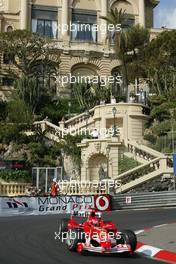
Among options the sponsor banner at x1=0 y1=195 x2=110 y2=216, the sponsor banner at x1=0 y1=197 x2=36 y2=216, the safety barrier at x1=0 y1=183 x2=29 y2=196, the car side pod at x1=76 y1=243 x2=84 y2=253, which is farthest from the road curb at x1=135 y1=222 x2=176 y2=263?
the safety barrier at x1=0 y1=183 x2=29 y2=196

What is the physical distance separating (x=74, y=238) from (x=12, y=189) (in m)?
23.8

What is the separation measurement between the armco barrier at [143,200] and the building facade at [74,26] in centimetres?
3648

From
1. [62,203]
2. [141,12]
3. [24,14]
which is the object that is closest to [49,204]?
[62,203]

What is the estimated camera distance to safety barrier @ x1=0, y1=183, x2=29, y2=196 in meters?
35.8

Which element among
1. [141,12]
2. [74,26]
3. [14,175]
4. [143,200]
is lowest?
[143,200]

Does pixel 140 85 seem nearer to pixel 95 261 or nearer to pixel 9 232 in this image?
pixel 9 232

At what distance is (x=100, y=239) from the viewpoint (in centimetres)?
1229

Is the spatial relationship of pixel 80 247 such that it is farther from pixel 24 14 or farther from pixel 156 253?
pixel 24 14

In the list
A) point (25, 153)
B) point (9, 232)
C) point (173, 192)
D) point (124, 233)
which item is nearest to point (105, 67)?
point (25, 153)

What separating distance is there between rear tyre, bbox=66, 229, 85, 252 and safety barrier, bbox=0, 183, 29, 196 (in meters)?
23.1

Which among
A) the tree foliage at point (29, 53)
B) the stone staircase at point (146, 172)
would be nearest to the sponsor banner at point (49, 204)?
the stone staircase at point (146, 172)

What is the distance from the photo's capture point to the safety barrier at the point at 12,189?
35.8 m

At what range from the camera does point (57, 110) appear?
55812mm

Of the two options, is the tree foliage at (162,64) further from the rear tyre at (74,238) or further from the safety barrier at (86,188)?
the rear tyre at (74,238)
